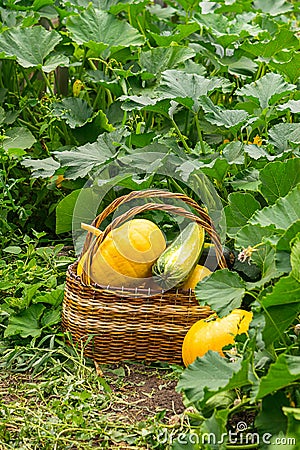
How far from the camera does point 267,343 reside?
62.4 inches

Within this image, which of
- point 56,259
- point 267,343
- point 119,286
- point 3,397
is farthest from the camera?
point 56,259

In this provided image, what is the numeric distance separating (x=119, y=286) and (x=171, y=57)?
1.29 meters

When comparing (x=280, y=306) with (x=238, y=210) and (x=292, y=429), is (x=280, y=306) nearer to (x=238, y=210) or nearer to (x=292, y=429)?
(x=292, y=429)

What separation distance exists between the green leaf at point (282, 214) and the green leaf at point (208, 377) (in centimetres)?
33

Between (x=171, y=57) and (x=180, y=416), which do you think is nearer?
(x=180, y=416)

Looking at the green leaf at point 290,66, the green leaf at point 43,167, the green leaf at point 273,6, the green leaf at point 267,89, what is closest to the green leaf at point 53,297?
the green leaf at point 43,167

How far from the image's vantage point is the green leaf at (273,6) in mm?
4039

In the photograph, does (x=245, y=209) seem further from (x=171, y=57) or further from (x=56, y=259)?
(x=171, y=57)

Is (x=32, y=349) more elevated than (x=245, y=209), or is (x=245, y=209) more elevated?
(x=245, y=209)

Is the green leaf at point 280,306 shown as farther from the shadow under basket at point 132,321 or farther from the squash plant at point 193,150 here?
the shadow under basket at point 132,321

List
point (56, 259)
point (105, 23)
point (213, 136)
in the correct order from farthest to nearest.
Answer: point (105, 23)
point (213, 136)
point (56, 259)

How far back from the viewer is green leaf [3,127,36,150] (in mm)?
3004

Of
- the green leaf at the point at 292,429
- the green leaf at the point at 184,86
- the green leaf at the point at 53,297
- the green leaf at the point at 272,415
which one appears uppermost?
the green leaf at the point at 184,86

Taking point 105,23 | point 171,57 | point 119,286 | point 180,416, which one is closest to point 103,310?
point 119,286
